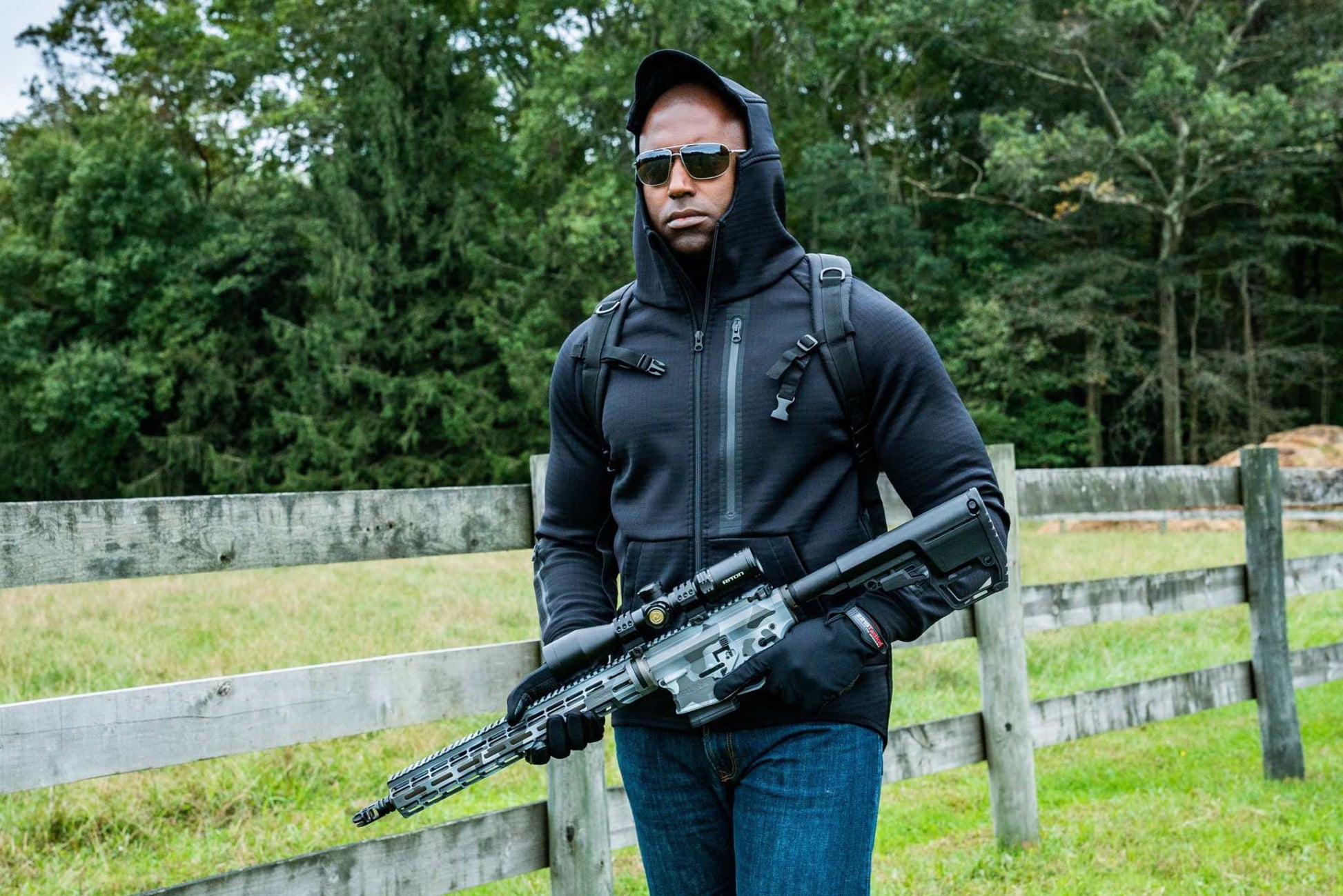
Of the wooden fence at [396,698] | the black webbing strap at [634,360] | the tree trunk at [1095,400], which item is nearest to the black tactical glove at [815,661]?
the black webbing strap at [634,360]

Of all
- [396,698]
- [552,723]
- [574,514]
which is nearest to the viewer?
[552,723]

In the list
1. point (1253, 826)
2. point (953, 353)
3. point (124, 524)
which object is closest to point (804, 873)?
point (124, 524)

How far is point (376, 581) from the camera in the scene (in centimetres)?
1303

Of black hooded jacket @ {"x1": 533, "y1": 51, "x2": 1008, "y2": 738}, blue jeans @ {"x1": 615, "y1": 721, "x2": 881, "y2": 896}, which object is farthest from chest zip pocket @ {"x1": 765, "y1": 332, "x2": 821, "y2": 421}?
blue jeans @ {"x1": 615, "y1": 721, "x2": 881, "y2": 896}

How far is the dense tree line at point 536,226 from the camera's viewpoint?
31.7m

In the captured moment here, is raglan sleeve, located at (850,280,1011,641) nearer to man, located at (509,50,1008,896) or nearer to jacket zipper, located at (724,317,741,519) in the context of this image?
man, located at (509,50,1008,896)

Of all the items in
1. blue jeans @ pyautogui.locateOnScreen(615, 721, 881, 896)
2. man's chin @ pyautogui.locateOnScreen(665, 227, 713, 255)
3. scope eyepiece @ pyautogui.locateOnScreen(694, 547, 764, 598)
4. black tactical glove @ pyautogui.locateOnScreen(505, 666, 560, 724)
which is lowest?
blue jeans @ pyautogui.locateOnScreen(615, 721, 881, 896)

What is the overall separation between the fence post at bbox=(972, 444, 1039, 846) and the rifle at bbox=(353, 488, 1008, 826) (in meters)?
2.62

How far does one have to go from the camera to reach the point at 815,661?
2342mm

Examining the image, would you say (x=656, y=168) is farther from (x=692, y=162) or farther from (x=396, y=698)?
(x=396, y=698)

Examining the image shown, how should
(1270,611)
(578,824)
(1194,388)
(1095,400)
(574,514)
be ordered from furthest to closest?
(1095,400) < (1194,388) < (1270,611) < (578,824) < (574,514)

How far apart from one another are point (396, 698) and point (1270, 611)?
4.56 metres

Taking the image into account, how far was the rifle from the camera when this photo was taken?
242 centimetres

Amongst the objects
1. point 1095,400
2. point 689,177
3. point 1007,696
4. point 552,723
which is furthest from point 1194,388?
point 552,723
